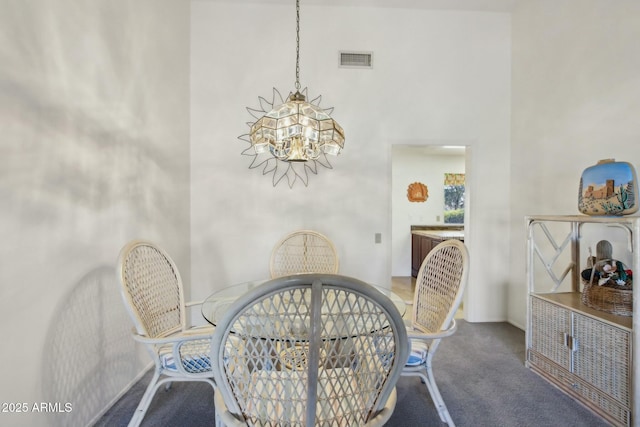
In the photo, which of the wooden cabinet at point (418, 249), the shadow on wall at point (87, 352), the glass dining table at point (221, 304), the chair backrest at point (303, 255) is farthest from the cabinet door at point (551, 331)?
the shadow on wall at point (87, 352)

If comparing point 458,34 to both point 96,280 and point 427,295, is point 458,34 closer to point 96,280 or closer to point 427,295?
point 427,295

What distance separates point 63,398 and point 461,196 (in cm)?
654

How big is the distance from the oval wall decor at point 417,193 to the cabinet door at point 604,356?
416 centimetres

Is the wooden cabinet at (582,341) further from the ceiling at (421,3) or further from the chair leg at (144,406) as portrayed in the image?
the chair leg at (144,406)

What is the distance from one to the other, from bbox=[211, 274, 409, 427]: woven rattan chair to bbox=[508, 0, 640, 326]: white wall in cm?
240

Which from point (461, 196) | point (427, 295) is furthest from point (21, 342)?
point (461, 196)

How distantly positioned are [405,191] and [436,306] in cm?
451

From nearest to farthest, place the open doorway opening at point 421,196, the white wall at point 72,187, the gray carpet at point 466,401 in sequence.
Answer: the white wall at point 72,187 → the gray carpet at point 466,401 → the open doorway opening at point 421,196

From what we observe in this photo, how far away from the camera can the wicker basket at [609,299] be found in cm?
182

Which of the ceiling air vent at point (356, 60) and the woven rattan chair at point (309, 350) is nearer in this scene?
the woven rattan chair at point (309, 350)

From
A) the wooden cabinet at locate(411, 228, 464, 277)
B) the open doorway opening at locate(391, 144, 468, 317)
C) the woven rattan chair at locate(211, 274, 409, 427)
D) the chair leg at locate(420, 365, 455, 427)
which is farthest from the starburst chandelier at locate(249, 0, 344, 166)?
the open doorway opening at locate(391, 144, 468, 317)

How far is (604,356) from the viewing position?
70.1 inches

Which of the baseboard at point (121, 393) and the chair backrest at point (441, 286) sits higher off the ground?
the chair backrest at point (441, 286)

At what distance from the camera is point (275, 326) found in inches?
32.8
